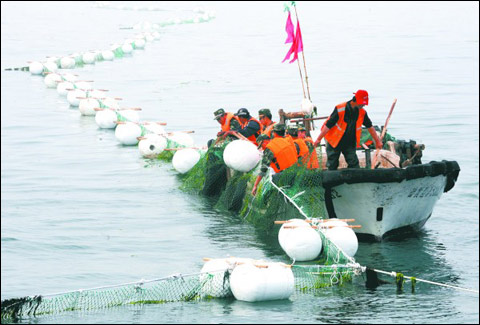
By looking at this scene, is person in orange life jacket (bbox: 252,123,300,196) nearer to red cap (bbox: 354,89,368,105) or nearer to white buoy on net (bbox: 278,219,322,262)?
red cap (bbox: 354,89,368,105)

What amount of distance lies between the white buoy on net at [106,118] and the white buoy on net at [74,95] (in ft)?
18.7

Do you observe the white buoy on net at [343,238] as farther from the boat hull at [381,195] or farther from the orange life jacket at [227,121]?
the orange life jacket at [227,121]

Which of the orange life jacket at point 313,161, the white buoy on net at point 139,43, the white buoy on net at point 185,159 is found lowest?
the white buoy on net at point 185,159

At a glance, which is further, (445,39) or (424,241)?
(445,39)

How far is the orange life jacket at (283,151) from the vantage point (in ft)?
55.5

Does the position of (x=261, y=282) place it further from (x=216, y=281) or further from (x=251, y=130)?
(x=251, y=130)

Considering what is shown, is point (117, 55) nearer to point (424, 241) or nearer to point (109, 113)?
point (109, 113)

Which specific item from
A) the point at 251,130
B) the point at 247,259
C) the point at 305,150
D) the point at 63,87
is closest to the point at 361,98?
the point at 305,150

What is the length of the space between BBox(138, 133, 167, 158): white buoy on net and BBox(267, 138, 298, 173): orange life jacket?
351 inches

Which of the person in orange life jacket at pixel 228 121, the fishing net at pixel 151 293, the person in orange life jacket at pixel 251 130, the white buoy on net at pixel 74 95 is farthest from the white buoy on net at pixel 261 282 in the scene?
the white buoy on net at pixel 74 95

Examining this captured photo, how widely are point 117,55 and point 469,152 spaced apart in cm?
3280

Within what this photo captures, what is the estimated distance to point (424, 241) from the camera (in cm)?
1730

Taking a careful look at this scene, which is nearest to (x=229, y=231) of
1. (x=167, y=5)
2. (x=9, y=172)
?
(x=9, y=172)

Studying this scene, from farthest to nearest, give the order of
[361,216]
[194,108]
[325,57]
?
1. [325,57]
2. [194,108]
3. [361,216]
